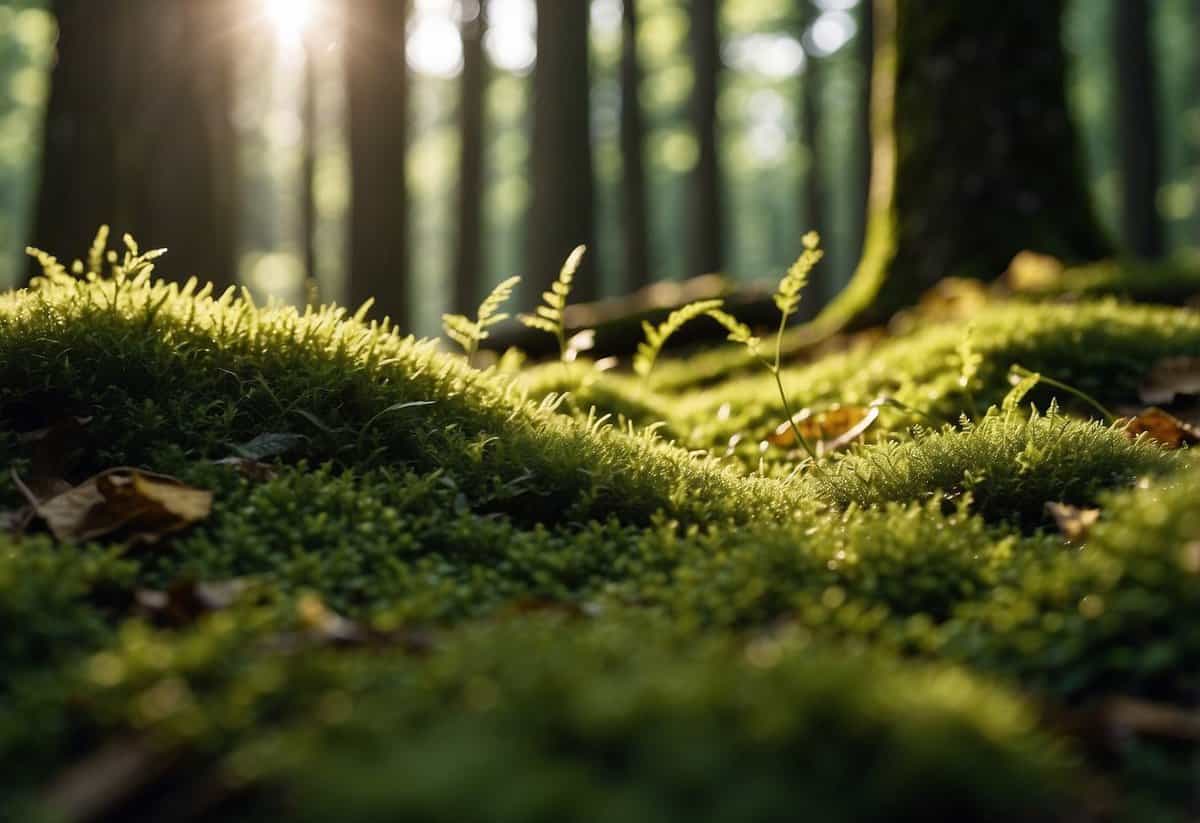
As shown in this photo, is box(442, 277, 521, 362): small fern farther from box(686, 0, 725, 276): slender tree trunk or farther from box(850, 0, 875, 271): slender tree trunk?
box(850, 0, 875, 271): slender tree trunk

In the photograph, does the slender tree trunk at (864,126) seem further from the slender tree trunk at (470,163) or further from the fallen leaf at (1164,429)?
the fallen leaf at (1164,429)

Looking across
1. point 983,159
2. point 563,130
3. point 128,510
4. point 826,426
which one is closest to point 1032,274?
point 983,159

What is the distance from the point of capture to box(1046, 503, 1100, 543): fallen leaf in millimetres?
2496

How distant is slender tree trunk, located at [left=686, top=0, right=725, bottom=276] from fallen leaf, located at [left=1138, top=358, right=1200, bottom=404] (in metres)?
14.5

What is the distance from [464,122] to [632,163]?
370cm

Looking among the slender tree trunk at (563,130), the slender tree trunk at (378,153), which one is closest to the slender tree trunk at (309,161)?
the slender tree trunk at (563,130)

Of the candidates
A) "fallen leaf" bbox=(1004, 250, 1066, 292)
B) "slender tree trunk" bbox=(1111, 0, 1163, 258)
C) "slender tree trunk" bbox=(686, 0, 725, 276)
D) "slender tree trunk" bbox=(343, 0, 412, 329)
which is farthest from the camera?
"slender tree trunk" bbox=(686, 0, 725, 276)

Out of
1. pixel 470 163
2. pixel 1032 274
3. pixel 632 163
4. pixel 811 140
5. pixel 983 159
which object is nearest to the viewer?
pixel 1032 274

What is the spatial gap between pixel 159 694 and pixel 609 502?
59.3 inches

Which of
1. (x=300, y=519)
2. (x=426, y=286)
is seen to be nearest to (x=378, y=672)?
(x=300, y=519)

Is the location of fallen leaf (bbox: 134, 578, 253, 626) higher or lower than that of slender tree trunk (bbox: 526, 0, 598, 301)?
lower

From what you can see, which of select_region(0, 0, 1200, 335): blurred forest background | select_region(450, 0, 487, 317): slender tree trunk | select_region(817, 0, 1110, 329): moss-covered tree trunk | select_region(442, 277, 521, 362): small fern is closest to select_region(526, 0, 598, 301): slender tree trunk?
select_region(0, 0, 1200, 335): blurred forest background

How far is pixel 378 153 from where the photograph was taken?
29.4ft

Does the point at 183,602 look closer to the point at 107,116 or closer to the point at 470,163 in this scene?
the point at 107,116
